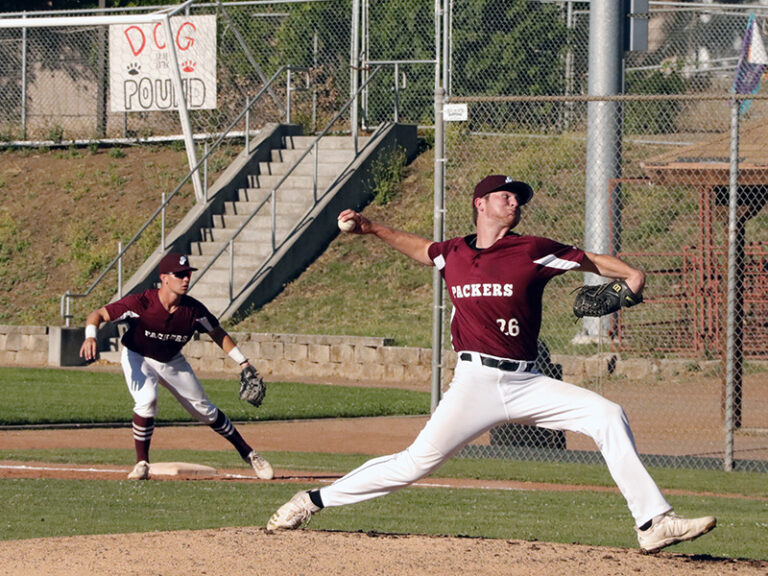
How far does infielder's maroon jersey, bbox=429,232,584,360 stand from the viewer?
6812 millimetres

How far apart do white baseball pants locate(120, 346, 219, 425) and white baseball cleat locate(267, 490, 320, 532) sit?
13.0 ft

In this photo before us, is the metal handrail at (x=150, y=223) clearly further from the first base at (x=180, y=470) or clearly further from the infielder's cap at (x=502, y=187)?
the infielder's cap at (x=502, y=187)

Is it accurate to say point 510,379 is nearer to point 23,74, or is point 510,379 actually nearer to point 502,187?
point 502,187

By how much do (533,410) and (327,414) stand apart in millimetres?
10134

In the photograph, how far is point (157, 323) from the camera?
36.2 feet

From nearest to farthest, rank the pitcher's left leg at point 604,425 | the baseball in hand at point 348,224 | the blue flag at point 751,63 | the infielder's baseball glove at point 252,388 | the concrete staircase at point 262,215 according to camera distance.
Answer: the pitcher's left leg at point 604,425 → the baseball in hand at point 348,224 → the infielder's baseball glove at point 252,388 → the blue flag at point 751,63 → the concrete staircase at point 262,215

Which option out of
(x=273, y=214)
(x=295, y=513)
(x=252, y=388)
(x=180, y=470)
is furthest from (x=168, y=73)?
(x=295, y=513)

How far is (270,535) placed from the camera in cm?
718

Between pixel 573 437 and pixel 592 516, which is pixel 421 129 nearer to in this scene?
pixel 573 437

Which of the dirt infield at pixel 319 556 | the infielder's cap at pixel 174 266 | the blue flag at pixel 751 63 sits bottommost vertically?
the dirt infield at pixel 319 556

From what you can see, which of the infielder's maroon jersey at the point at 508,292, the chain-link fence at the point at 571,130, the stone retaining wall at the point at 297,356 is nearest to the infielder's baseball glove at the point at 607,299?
the infielder's maroon jersey at the point at 508,292

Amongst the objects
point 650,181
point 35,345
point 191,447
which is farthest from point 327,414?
point 35,345

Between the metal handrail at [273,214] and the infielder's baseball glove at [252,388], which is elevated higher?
the metal handrail at [273,214]

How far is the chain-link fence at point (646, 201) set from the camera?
14406 mm
